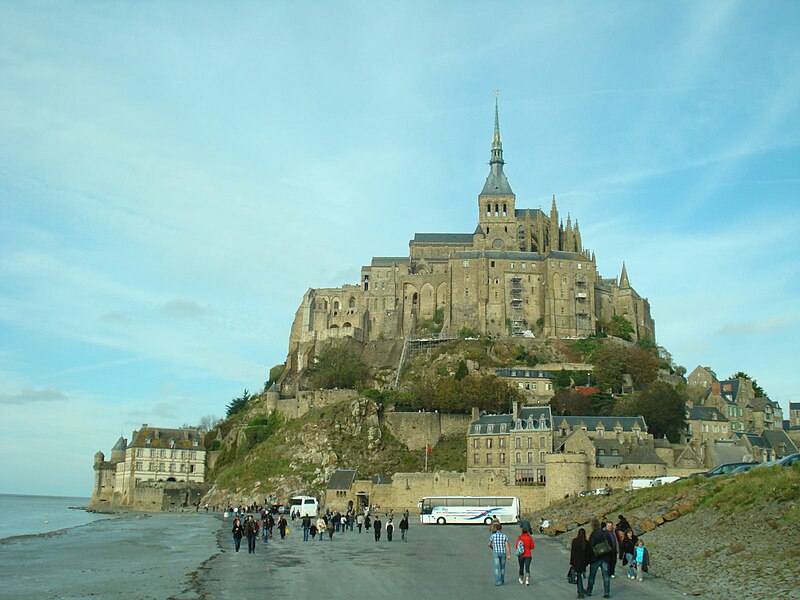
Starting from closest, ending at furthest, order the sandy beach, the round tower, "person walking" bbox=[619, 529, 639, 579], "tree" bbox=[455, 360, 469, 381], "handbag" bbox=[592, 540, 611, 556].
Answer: "handbag" bbox=[592, 540, 611, 556], "person walking" bbox=[619, 529, 639, 579], the sandy beach, the round tower, "tree" bbox=[455, 360, 469, 381]

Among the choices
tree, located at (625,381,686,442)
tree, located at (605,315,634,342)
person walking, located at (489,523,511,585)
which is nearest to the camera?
person walking, located at (489,523,511,585)

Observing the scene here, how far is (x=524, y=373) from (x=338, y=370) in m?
20.1

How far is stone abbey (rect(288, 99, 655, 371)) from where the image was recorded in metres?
102

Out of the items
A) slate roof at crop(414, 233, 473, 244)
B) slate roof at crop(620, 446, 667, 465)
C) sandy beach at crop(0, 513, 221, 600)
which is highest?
slate roof at crop(414, 233, 473, 244)

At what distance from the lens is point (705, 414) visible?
78.4 metres

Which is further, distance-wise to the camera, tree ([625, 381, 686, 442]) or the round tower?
tree ([625, 381, 686, 442])

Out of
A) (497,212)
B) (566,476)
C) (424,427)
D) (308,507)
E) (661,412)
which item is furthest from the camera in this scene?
(497,212)

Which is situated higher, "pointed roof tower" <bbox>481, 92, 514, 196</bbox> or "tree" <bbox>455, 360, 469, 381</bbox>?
"pointed roof tower" <bbox>481, 92, 514, 196</bbox>

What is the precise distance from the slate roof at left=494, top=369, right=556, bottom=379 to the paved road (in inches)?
1807

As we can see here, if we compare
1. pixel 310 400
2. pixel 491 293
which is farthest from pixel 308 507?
pixel 491 293

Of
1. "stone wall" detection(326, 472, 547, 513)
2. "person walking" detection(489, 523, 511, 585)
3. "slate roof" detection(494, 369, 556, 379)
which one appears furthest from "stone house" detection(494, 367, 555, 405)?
"person walking" detection(489, 523, 511, 585)

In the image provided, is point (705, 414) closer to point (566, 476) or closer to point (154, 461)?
point (566, 476)

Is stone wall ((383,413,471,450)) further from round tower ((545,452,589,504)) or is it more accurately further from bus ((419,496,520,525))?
bus ((419,496,520,525))

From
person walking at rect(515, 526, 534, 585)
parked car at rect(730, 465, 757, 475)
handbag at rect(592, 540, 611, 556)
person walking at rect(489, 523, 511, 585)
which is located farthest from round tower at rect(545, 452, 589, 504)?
handbag at rect(592, 540, 611, 556)
